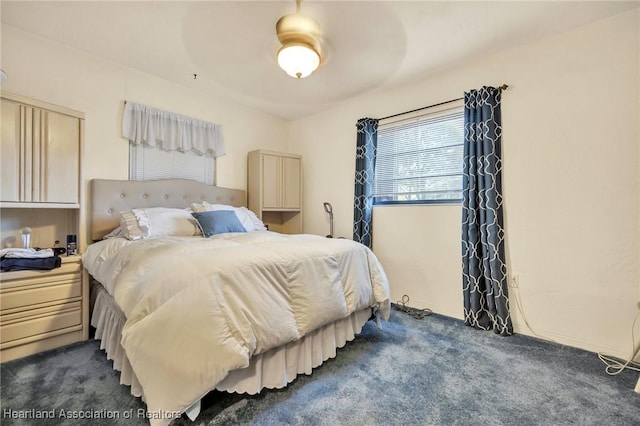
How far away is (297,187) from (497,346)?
9.32 ft

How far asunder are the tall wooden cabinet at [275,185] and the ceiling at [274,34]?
1049 millimetres

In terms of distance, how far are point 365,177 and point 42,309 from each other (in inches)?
121

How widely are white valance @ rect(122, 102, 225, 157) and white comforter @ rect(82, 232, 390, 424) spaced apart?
151 centimetres

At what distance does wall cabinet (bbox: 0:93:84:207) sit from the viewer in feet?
6.44

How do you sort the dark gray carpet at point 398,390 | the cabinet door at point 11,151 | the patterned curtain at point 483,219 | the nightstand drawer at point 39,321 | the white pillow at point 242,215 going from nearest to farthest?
the dark gray carpet at point 398,390
the nightstand drawer at point 39,321
the cabinet door at point 11,151
the patterned curtain at point 483,219
the white pillow at point 242,215

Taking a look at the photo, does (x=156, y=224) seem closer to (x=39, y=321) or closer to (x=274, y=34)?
(x=39, y=321)

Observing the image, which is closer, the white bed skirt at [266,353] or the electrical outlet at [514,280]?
the white bed skirt at [266,353]

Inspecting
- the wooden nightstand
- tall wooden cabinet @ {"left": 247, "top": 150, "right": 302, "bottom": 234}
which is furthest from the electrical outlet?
the wooden nightstand

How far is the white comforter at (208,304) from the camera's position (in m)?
1.19

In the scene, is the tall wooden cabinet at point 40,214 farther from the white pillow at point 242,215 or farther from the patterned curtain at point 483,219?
the patterned curtain at point 483,219

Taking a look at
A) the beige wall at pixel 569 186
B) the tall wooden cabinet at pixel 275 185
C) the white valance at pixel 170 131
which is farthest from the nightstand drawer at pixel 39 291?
the beige wall at pixel 569 186

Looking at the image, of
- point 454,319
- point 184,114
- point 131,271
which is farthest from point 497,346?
point 184,114

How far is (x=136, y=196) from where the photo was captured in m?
2.77

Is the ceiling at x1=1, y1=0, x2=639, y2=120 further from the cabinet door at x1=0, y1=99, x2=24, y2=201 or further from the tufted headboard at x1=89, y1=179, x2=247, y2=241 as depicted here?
the tufted headboard at x1=89, y1=179, x2=247, y2=241
